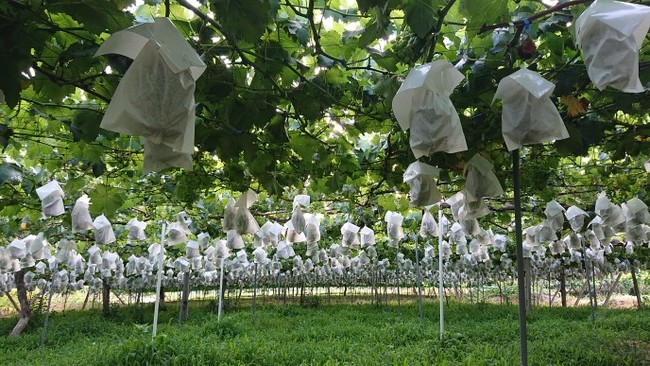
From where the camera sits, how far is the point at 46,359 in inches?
298

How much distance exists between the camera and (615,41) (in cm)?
112

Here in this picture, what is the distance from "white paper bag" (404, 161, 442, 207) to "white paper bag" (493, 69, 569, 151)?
859mm

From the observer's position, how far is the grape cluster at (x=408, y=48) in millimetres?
1782

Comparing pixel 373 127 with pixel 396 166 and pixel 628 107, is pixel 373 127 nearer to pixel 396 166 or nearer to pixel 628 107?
pixel 396 166

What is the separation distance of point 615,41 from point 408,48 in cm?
80

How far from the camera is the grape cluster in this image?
1.78 metres

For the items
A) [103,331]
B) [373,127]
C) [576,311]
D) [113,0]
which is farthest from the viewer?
[576,311]

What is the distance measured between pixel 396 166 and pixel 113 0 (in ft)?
8.79

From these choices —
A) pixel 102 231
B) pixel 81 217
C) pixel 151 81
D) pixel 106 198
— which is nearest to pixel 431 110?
pixel 151 81

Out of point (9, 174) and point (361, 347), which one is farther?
point (361, 347)

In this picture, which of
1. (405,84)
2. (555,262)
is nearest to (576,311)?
(555,262)

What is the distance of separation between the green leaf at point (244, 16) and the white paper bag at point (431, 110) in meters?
→ 0.45

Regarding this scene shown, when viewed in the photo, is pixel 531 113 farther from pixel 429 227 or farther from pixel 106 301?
pixel 106 301

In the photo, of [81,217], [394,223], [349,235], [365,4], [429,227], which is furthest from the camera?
[349,235]
